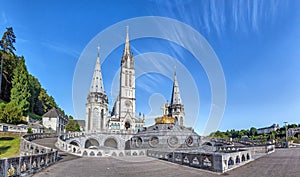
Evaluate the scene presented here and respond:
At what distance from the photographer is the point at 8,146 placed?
2673cm

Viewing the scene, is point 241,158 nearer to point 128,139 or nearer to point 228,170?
point 228,170

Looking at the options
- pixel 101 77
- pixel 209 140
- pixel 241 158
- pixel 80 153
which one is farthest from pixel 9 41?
pixel 241 158

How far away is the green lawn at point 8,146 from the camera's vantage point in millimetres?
24219

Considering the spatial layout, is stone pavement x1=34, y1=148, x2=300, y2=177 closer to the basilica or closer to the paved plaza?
the paved plaza

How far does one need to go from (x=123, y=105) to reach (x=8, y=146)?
57048mm

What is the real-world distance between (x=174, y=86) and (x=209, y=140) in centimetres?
3466

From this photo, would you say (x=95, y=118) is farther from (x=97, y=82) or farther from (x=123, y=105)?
(x=123, y=105)

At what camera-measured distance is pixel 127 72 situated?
89.1m

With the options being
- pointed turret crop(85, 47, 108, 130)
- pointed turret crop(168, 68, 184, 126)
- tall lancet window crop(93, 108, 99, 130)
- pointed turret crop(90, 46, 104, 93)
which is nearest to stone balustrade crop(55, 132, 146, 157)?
pointed turret crop(85, 47, 108, 130)

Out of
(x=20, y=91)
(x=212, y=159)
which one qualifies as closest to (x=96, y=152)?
(x=212, y=159)

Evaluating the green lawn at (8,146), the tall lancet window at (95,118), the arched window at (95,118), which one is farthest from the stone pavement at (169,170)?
the tall lancet window at (95,118)

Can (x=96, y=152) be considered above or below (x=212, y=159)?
below

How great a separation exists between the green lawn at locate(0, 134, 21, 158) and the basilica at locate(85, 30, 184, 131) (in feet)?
123

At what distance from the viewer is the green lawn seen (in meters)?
24.2
